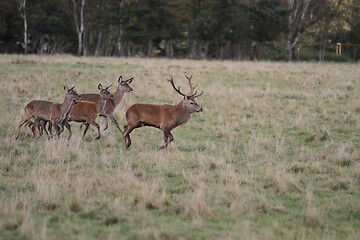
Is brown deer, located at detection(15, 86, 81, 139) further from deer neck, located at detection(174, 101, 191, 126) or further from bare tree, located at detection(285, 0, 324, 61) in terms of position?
bare tree, located at detection(285, 0, 324, 61)

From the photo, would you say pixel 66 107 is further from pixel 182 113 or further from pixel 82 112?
pixel 182 113

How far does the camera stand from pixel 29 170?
6941 mm

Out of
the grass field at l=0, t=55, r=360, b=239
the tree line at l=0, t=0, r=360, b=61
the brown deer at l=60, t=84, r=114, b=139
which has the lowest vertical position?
the grass field at l=0, t=55, r=360, b=239

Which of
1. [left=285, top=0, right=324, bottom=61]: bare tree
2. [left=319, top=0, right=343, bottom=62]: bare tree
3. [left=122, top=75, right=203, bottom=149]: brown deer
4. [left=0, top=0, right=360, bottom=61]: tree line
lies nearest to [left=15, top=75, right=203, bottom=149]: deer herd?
[left=122, top=75, right=203, bottom=149]: brown deer

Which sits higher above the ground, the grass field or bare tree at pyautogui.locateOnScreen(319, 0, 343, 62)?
bare tree at pyautogui.locateOnScreen(319, 0, 343, 62)

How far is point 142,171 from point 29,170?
182 cm

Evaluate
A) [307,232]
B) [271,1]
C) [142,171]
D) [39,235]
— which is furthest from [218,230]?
[271,1]

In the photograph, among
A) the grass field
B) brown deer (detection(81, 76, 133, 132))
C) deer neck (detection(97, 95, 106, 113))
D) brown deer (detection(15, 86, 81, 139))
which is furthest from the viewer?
brown deer (detection(81, 76, 133, 132))

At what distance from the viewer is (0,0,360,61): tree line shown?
39.1 metres

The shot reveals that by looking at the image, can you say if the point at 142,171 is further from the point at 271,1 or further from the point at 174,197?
the point at 271,1

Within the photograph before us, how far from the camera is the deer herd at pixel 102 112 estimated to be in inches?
344

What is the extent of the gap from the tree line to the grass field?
26.7 metres

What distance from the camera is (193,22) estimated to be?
1724 inches

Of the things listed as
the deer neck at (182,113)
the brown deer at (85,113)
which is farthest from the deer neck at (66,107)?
the deer neck at (182,113)
